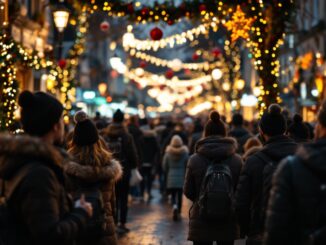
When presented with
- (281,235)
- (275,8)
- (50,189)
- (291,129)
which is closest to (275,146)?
(281,235)

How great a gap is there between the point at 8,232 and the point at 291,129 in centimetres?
789

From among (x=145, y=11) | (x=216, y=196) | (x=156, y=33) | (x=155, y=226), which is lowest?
(x=155, y=226)

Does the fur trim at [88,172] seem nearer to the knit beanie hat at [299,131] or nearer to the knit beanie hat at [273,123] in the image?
the knit beanie hat at [273,123]

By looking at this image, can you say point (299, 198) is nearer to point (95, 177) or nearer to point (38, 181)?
point (38, 181)

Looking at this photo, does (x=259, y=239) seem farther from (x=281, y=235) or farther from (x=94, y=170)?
(x=281, y=235)

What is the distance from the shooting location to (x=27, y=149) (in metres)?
5.54

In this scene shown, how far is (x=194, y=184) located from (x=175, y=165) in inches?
365

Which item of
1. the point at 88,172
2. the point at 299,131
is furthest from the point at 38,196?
the point at 299,131

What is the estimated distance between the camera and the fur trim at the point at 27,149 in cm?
555

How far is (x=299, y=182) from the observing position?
5543 millimetres

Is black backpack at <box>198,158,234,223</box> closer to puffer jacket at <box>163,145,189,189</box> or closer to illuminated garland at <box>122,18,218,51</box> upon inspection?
puffer jacket at <box>163,145,189,189</box>

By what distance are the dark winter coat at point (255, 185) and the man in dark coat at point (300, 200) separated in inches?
93.2

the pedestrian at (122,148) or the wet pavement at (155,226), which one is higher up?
the pedestrian at (122,148)

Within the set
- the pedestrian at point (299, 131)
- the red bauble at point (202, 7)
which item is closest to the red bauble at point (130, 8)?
the red bauble at point (202, 7)
